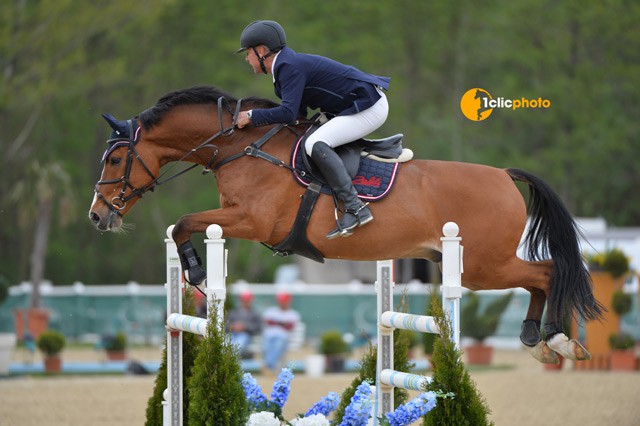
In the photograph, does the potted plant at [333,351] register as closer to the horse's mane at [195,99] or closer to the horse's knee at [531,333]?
the horse's knee at [531,333]

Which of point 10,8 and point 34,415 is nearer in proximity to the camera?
point 34,415

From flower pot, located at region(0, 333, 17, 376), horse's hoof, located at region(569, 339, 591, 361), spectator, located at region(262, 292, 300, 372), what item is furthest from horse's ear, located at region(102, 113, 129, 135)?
flower pot, located at region(0, 333, 17, 376)

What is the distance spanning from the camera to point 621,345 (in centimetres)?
1377

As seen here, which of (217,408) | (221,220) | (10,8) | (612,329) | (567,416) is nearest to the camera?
(217,408)

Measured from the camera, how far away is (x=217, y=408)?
4828 millimetres

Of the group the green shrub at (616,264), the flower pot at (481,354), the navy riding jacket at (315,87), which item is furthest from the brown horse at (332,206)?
the flower pot at (481,354)

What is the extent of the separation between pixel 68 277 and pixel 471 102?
24.2 m

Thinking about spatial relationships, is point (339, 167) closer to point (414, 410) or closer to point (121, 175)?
point (121, 175)

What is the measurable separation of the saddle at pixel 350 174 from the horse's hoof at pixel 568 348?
133cm

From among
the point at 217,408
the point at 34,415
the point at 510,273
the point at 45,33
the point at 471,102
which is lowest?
the point at 34,415

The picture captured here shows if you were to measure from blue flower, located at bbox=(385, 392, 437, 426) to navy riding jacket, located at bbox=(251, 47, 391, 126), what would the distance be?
178 cm

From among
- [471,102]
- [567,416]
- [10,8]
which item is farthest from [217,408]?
[10,8]

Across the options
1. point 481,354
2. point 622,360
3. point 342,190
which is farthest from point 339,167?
point 481,354

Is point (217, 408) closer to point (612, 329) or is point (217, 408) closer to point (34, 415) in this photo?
point (34, 415)
